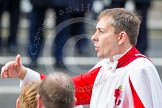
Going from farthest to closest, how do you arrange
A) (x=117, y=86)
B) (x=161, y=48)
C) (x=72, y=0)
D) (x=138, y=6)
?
1. (x=161, y=48)
2. (x=138, y=6)
3. (x=72, y=0)
4. (x=117, y=86)

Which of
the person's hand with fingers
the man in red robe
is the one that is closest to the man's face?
the man in red robe

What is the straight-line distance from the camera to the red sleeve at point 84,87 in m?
4.27

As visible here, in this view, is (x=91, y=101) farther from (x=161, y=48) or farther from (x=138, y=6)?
(x=161, y=48)

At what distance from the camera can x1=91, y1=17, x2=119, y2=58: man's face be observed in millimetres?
4043

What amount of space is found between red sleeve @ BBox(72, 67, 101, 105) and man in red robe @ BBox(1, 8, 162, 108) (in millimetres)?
121

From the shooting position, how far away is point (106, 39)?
4.05m

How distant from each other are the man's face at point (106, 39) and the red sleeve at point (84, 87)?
0.24 m

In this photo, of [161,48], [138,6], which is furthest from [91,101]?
[161,48]

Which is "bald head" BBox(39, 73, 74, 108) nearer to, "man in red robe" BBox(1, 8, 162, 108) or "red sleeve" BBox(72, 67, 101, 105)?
"man in red robe" BBox(1, 8, 162, 108)

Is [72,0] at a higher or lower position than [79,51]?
higher

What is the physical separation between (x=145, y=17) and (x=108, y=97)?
22.6 ft

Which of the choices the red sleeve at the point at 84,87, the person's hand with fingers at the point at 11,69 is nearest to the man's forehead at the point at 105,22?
the red sleeve at the point at 84,87

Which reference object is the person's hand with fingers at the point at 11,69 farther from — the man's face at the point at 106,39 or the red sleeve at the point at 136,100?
the red sleeve at the point at 136,100

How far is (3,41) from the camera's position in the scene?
41.6ft
